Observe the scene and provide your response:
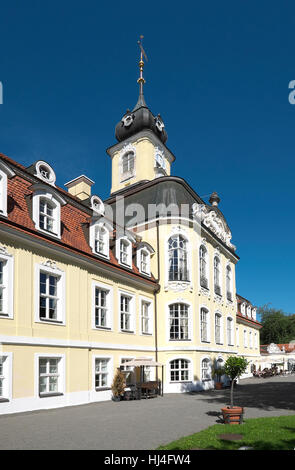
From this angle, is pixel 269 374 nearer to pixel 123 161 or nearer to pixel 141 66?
pixel 123 161

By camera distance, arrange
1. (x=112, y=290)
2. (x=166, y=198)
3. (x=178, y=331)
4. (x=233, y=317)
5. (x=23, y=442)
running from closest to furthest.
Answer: (x=23, y=442)
(x=112, y=290)
(x=178, y=331)
(x=166, y=198)
(x=233, y=317)

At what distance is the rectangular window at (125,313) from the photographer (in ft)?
74.5

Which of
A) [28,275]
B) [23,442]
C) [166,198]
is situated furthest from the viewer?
[166,198]

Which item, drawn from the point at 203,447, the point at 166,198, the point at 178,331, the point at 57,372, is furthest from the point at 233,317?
the point at 203,447

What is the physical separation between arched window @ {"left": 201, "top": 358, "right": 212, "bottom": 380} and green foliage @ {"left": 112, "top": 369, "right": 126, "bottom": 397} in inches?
326

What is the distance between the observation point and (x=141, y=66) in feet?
131

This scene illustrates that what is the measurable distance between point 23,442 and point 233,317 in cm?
2708

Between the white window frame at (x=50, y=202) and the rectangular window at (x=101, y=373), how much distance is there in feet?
21.3

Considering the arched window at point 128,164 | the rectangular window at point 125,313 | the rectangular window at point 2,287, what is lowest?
the rectangular window at point 125,313

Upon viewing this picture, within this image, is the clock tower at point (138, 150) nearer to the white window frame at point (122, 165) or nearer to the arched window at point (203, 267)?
the white window frame at point (122, 165)

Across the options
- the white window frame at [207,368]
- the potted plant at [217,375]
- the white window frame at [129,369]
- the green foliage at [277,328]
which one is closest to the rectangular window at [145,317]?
the white window frame at [129,369]

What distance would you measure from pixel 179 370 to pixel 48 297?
1184 cm

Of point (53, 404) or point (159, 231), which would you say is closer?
point (53, 404)

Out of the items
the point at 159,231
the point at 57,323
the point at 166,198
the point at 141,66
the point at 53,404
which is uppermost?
the point at 141,66
